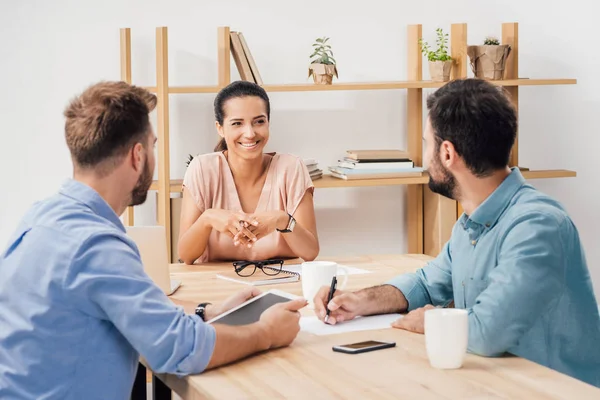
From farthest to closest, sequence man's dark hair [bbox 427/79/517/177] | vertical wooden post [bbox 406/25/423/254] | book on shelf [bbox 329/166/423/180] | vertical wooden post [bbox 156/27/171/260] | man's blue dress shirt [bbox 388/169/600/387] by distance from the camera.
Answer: vertical wooden post [bbox 406/25/423/254] < book on shelf [bbox 329/166/423/180] < vertical wooden post [bbox 156/27/171/260] < man's dark hair [bbox 427/79/517/177] < man's blue dress shirt [bbox 388/169/600/387]

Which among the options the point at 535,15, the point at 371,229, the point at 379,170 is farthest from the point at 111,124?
the point at 535,15

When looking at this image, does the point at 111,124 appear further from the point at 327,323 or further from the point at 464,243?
the point at 464,243

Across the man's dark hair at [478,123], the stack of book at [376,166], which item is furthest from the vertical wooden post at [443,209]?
the man's dark hair at [478,123]

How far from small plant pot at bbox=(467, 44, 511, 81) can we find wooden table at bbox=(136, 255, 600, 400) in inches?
104

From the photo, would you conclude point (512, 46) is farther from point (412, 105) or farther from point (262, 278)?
point (262, 278)

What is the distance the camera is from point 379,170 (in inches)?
161

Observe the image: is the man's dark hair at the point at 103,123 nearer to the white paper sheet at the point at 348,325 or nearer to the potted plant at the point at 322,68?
the white paper sheet at the point at 348,325

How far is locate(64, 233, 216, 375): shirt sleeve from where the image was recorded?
4.86ft

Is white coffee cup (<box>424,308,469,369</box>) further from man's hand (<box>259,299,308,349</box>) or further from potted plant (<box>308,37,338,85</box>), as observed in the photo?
potted plant (<box>308,37,338,85</box>)

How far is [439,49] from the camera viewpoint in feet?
13.7

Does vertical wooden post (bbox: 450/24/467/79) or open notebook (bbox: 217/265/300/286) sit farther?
vertical wooden post (bbox: 450/24/467/79)

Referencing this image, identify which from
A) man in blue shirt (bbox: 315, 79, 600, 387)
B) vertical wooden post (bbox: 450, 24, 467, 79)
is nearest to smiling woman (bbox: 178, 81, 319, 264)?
man in blue shirt (bbox: 315, 79, 600, 387)

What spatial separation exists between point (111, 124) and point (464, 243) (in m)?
0.82

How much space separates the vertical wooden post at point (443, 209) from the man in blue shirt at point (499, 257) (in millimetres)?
2275
